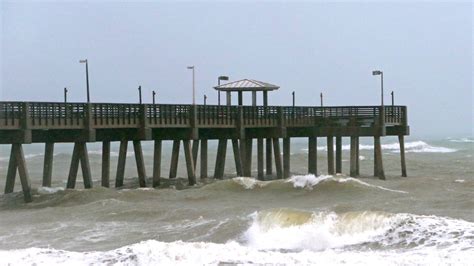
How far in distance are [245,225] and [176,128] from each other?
39.6 ft

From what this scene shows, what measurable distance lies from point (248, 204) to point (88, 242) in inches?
351

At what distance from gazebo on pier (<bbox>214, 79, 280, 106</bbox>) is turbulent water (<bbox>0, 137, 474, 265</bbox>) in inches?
268

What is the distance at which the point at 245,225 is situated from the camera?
20.8 metres

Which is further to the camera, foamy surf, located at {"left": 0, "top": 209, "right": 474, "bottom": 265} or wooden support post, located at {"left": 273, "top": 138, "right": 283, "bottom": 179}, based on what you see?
wooden support post, located at {"left": 273, "top": 138, "right": 283, "bottom": 179}

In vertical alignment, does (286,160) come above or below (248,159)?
below

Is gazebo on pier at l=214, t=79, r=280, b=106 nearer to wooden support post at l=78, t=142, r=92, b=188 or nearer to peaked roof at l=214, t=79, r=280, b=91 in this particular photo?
peaked roof at l=214, t=79, r=280, b=91

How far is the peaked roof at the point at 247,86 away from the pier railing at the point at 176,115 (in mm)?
1849

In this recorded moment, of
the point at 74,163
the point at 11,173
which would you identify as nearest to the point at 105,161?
the point at 74,163

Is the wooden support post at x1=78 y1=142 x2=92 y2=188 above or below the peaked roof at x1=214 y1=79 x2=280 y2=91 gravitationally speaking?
below

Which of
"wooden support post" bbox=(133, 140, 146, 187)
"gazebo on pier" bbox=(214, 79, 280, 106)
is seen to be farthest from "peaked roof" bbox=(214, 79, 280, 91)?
"wooden support post" bbox=(133, 140, 146, 187)

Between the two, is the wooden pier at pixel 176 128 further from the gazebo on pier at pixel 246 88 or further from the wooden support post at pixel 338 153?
the gazebo on pier at pixel 246 88

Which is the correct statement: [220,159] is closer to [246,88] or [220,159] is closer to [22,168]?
[246,88]

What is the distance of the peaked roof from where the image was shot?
37594 millimetres

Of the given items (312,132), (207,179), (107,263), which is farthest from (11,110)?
(312,132)
